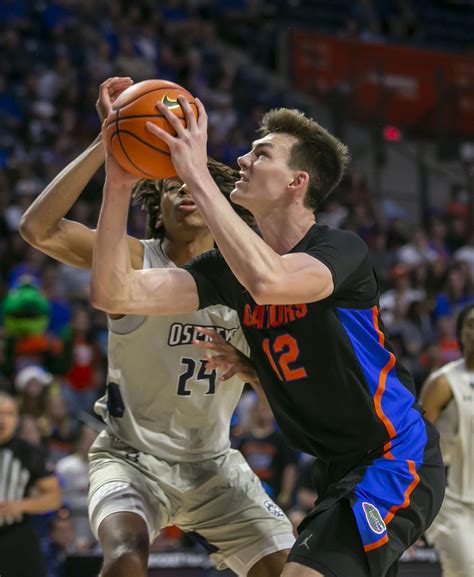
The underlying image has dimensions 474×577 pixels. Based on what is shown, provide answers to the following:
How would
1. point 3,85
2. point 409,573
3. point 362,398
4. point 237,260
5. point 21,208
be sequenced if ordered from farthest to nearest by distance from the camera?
point 3,85
point 21,208
point 409,573
point 362,398
point 237,260

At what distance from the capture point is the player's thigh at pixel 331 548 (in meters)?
3.63

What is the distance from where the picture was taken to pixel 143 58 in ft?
51.2

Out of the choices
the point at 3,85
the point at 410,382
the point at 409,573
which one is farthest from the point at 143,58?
the point at 410,382

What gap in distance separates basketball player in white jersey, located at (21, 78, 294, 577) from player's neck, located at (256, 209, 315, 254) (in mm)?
787

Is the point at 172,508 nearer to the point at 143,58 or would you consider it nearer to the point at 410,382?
the point at 410,382

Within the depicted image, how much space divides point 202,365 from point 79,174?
3.20 feet

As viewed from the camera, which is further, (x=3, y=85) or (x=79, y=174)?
(x=3, y=85)

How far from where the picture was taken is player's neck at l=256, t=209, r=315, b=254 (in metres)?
4.04

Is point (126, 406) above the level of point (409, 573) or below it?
above

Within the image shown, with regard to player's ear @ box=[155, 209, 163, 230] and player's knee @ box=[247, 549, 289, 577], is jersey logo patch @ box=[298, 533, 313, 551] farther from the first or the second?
player's ear @ box=[155, 209, 163, 230]

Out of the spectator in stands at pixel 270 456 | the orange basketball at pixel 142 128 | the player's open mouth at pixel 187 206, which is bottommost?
the spectator in stands at pixel 270 456

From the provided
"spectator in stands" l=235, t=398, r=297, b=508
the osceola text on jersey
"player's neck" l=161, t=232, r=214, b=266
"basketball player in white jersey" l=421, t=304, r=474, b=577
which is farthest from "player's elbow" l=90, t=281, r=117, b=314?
"spectator in stands" l=235, t=398, r=297, b=508

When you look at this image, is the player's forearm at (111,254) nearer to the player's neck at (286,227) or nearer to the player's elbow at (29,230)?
the player's neck at (286,227)

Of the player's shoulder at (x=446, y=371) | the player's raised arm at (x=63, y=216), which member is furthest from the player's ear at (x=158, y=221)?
the player's shoulder at (x=446, y=371)
